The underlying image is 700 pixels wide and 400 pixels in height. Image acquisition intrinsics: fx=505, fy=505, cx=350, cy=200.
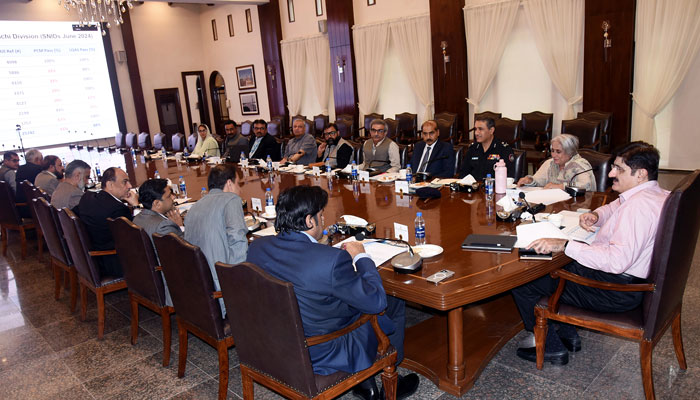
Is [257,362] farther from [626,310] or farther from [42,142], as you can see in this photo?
[42,142]

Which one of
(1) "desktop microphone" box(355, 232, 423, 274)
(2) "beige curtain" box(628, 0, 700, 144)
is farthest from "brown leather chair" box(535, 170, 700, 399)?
(2) "beige curtain" box(628, 0, 700, 144)

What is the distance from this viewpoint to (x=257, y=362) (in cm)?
208

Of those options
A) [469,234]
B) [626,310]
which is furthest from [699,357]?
[469,234]

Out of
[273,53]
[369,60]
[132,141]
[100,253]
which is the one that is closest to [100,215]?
[100,253]

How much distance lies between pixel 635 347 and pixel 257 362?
6.74 ft

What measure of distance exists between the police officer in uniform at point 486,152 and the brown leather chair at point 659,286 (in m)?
2.03

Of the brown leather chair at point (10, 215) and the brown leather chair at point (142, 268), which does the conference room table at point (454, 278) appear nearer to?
the brown leather chair at point (142, 268)

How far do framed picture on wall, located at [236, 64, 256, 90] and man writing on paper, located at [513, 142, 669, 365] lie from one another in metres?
11.5

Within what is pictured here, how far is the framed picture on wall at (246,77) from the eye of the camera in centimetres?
1298

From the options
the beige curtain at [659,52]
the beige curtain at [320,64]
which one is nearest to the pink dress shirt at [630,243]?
the beige curtain at [659,52]

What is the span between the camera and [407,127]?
8922 millimetres

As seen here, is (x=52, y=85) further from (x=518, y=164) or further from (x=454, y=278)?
(x=454, y=278)

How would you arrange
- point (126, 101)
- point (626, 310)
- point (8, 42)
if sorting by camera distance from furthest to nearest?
point (126, 101) < point (8, 42) < point (626, 310)

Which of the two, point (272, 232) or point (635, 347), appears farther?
point (272, 232)
